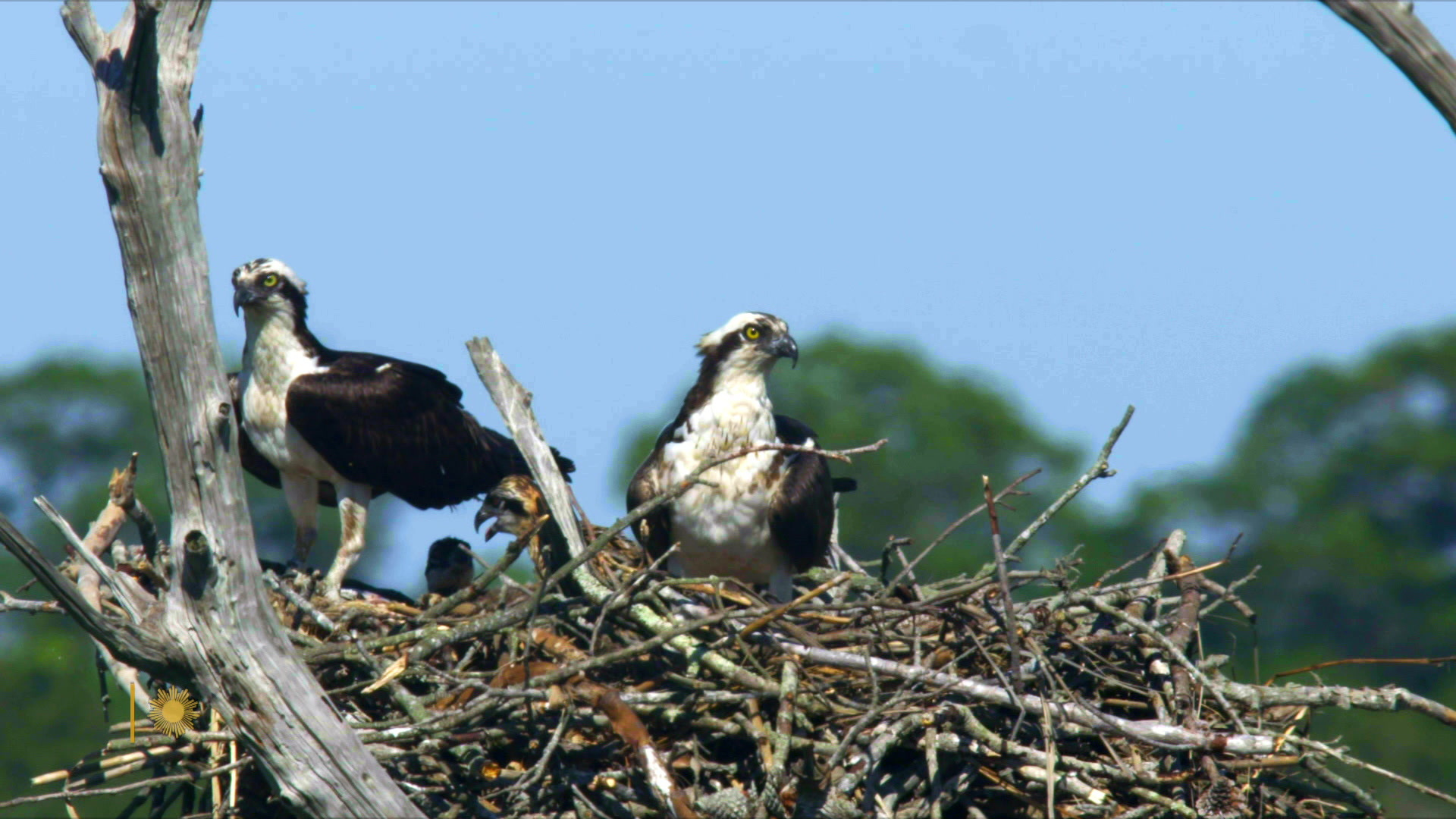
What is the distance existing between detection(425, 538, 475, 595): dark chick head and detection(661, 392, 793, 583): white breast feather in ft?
4.01

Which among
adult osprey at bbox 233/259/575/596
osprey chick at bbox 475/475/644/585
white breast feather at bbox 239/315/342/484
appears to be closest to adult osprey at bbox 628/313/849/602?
osprey chick at bbox 475/475/644/585

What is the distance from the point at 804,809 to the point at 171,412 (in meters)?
2.38

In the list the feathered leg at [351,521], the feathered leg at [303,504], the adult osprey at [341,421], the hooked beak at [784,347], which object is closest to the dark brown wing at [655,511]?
the hooked beak at [784,347]

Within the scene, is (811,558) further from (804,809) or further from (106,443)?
(106,443)

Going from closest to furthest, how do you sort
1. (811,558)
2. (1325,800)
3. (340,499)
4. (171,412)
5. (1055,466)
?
(171,412) → (1325,800) → (811,558) → (340,499) → (1055,466)

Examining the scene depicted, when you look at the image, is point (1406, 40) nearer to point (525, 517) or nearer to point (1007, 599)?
point (1007, 599)

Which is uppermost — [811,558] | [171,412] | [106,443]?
[106,443]

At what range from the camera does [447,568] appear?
8266 millimetres

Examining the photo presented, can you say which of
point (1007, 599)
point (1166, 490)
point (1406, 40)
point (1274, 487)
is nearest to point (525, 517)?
point (1007, 599)

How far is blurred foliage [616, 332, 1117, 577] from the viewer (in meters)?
36.6

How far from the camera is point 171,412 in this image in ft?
16.6

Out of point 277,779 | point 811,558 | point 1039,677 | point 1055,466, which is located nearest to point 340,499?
point 811,558

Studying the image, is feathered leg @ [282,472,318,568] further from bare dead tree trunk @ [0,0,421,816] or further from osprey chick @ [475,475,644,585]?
bare dead tree trunk @ [0,0,421,816]

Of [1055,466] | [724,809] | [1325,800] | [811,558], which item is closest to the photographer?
[724,809]
